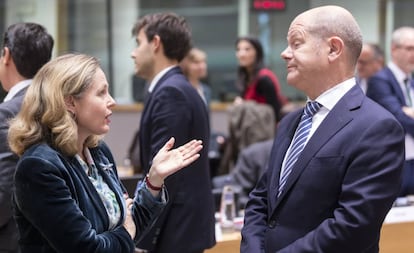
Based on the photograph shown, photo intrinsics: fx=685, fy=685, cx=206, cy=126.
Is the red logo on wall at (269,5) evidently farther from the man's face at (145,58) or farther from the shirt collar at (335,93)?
the shirt collar at (335,93)

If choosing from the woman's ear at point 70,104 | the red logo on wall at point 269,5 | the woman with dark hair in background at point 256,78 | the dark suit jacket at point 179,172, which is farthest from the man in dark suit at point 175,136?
the red logo on wall at point 269,5

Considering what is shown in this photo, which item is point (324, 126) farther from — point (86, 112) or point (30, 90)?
point (30, 90)

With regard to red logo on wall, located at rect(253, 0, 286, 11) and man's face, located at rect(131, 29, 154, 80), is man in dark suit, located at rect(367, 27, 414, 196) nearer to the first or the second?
man's face, located at rect(131, 29, 154, 80)

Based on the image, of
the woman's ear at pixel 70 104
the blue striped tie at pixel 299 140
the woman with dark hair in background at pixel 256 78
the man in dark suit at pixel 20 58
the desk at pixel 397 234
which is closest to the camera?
the woman's ear at pixel 70 104

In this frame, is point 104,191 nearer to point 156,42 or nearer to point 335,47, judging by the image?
point 335,47

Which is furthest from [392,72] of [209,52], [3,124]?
[209,52]

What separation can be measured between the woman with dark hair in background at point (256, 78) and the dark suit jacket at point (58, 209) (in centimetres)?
386

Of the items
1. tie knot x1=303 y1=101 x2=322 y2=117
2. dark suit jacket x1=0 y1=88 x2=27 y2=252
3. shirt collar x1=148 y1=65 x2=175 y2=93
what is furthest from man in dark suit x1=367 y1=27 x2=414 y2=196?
dark suit jacket x1=0 y1=88 x2=27 y2=252

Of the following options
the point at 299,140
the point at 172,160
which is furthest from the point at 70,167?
the point at 299,140

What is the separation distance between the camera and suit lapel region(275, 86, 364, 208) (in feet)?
6.60

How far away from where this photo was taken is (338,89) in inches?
82.0

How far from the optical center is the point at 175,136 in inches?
113

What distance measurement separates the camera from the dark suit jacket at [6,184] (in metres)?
2.39

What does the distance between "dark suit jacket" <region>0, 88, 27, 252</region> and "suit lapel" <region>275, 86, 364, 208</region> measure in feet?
3.18
